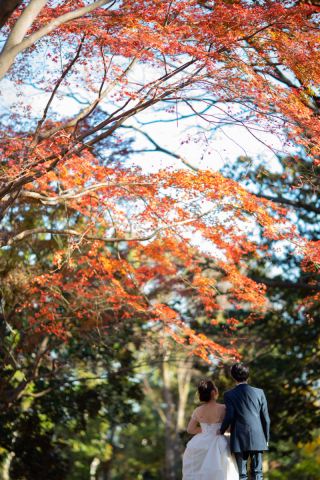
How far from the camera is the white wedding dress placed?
3.70 meters

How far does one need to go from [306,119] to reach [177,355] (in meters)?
6.32

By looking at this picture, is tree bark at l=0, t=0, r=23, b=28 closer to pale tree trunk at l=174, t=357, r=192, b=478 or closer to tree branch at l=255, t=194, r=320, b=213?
tree branch at l=255, t=194, r=320, b=213

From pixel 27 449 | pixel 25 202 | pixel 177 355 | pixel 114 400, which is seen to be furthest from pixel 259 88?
pixel 27 449

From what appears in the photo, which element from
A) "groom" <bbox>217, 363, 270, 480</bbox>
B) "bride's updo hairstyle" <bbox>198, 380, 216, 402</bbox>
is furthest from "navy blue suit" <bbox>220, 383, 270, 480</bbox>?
"bride's updo hairstyle" <bbox>198, 380, 216, 402</bbox>

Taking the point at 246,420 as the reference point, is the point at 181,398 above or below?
above

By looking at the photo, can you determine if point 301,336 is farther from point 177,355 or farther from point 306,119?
point 306,119

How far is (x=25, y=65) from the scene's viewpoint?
20.0 ft

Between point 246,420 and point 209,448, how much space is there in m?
0.55

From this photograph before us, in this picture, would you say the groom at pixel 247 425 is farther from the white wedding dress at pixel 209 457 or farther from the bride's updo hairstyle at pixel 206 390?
the bride's updo hairstyle at pixel 206 390

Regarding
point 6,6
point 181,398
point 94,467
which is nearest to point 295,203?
point 6,6

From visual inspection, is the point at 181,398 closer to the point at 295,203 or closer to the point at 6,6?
the point at 295,203

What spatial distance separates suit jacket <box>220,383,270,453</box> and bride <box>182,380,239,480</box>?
187 mm

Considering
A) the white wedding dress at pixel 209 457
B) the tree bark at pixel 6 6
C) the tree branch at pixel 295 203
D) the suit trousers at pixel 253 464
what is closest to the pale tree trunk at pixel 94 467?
the tree branch at pixel 295 203

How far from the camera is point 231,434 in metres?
3.66
